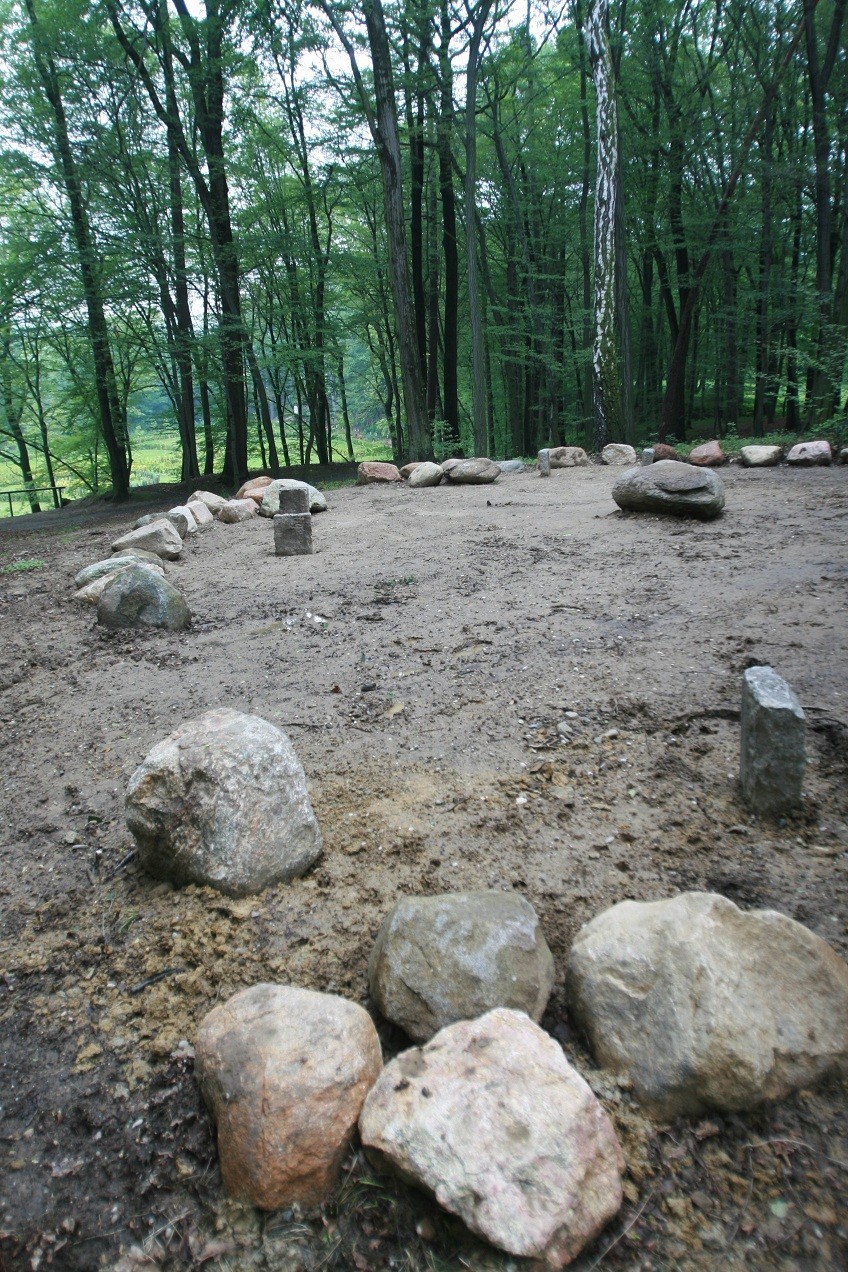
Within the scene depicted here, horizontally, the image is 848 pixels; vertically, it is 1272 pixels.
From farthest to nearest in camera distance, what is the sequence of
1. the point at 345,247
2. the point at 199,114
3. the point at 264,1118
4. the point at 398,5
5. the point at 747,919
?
the point at 345,247 → the point at 398,5 → the point at 199,114 → the point at 747,919 → the point at 264,1118

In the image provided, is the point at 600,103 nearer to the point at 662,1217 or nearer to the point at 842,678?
the point at 842,678

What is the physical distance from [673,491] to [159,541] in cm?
454

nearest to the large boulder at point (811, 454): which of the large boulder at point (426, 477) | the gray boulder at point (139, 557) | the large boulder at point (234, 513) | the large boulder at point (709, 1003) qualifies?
the large boulder at point (426, 477)

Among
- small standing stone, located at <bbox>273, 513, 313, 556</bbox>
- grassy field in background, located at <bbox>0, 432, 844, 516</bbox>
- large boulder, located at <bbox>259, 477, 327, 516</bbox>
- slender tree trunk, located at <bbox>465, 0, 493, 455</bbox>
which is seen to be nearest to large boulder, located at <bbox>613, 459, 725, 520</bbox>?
small standing stone, located at <bbox>273, 513, 313, 556</bbox>

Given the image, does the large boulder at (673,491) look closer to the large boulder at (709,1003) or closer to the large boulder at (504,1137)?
the large boulder at (709,1003)

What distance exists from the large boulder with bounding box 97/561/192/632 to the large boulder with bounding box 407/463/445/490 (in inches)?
230

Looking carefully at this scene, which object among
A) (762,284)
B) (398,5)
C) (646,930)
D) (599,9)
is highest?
(398,5)

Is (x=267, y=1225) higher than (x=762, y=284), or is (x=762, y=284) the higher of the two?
(x=762, y=284)

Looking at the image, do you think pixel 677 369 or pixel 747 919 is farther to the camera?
pixel 677 369

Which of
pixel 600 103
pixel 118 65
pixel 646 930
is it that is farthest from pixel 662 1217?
pixel 118 65

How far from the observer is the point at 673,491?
602 centimetres

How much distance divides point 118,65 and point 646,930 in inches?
662

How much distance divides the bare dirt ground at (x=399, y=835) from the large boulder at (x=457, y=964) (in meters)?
0.11

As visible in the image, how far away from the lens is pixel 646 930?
1.62 m
